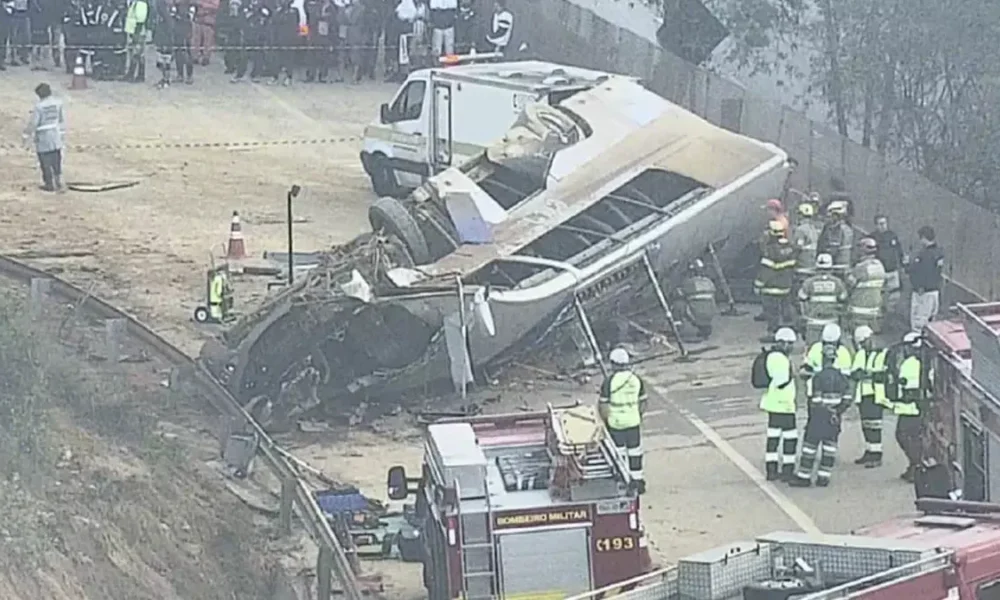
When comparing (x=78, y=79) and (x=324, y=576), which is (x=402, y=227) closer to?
(x=324, y=576)

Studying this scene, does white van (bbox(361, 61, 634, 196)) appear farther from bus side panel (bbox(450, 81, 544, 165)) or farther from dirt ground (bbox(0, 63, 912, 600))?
dirt ground (bbox(0, 63, 912, 600))

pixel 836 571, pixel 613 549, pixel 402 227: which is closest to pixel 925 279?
pixel 402 227

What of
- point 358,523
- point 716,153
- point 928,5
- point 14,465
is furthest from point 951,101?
point 14,465

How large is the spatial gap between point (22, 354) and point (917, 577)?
7.28 meters

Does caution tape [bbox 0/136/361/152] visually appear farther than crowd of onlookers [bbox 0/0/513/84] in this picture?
No

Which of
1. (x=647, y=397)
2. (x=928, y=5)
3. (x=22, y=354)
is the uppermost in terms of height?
(x=928, y=5)

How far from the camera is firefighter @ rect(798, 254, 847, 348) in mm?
19750

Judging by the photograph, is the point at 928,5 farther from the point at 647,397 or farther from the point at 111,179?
the point at 111,179

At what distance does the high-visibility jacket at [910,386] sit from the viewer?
16.4 metres

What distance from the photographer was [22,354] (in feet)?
51.0

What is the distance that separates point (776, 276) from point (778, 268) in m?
0.10

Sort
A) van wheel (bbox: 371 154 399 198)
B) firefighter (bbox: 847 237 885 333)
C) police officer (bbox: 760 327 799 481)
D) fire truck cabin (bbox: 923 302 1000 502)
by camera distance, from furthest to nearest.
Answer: van wheel (bbox: 371 154 399 198) → firefighter (bbox: 847 237 885 333) → police officer (bbox: 760 327 799 481) → fire truck cabin (bbox: 923 302 1000 502)

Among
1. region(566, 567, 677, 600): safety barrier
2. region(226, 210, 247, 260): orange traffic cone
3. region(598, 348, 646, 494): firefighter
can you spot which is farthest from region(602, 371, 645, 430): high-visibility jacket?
region(226, 210, 247, 260): orange traffic cone

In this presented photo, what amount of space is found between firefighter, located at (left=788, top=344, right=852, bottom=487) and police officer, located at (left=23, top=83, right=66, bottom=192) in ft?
38.5
